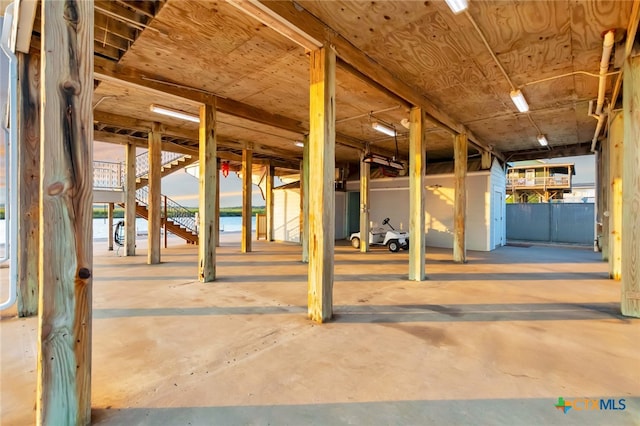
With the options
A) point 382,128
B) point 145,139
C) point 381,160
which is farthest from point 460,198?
point 145,139

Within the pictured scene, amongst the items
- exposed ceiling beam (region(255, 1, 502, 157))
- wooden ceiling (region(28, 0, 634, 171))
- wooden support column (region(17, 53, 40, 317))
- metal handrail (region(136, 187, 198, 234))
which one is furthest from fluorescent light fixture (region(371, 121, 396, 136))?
metal handrail (region(136, 187, 198, 234))

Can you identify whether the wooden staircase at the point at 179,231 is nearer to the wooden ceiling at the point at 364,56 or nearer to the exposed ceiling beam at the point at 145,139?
the exposed ceiling beam at the point at 145,139

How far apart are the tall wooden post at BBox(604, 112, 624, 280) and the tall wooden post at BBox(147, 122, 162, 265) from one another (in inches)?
359

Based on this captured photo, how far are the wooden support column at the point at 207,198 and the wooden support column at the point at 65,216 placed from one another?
357 centimetres

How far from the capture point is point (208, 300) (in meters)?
3.99

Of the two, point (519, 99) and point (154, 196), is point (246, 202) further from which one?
point (519, 99)

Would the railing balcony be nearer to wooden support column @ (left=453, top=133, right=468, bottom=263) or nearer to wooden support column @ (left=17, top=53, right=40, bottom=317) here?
wooden support column @ (left=453, top=133, right=468, bottom=263)

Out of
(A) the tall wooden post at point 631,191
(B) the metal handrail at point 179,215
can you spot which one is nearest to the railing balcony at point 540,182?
(A) the tall wooden post at point 631,191

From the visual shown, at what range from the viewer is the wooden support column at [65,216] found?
1487mm

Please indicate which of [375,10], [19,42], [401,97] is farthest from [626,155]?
[19,42]

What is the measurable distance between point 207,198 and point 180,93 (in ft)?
5.76

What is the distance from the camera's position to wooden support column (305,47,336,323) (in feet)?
10.7

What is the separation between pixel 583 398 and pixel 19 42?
221 inches

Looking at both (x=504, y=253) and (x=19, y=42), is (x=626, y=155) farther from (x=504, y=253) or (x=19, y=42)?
(x=19, y=42)
